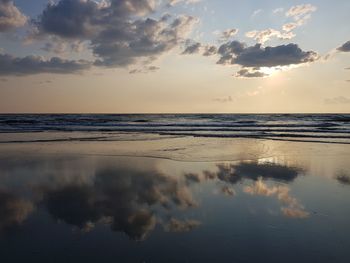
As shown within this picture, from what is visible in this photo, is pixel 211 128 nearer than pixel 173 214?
No

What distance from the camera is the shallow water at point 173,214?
4.26 m

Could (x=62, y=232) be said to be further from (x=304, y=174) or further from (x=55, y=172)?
(x=304, y=174)

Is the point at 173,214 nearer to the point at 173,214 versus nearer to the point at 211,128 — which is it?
the point at 173,214

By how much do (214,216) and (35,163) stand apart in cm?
732

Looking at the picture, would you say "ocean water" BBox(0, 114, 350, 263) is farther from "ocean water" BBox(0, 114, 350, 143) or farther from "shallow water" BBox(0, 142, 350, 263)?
"ocean water" BBox(0, 114, 350, 143)

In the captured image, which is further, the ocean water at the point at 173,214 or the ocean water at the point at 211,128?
the ocean water at the point at 211,128

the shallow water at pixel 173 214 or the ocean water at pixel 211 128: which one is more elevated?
the shallow water at pixel 173 214

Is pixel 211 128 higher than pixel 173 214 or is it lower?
lower

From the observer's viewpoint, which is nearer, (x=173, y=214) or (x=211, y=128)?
(x=173, y=214)

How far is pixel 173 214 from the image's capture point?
18.7 feet

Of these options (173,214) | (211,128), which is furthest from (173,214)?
(211,128)

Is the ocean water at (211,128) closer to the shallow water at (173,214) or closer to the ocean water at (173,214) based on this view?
the shallow water at (173,214)

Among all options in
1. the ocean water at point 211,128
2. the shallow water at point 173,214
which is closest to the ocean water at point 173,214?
the shallow water at point 173,214

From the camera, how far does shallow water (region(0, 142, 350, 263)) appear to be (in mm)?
4258
